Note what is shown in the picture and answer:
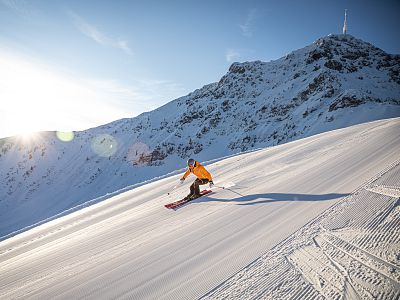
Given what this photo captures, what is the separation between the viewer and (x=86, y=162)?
3812cm

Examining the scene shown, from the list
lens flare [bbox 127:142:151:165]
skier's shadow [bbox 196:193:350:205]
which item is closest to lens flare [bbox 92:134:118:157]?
lens flare [bbox 127:142:151:165]

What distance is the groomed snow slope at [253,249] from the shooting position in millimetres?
2350

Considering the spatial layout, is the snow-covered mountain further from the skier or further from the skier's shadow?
the skier's shadow

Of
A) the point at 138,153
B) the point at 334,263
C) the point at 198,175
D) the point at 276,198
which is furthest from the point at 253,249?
the point at 138,153

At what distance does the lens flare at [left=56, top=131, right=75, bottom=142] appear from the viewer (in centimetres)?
4691

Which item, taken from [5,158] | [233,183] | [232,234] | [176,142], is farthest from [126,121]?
[232,234]

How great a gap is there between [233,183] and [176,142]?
28.4 meters

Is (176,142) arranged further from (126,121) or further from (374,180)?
(374,180)

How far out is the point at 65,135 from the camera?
48.6 meters

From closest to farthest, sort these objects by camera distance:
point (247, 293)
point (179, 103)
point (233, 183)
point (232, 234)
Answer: point (247, 293), point (232, 234), point (233, 183), point (179, 103)

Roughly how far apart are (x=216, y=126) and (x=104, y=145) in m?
21.8

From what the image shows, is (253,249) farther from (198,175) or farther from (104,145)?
(104,145)

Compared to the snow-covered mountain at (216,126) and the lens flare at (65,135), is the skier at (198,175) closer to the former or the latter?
the snow-covered mountain at (216,126)

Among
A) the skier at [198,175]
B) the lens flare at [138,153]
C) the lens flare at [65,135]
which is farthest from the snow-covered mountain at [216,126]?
the skier at [198,175]
